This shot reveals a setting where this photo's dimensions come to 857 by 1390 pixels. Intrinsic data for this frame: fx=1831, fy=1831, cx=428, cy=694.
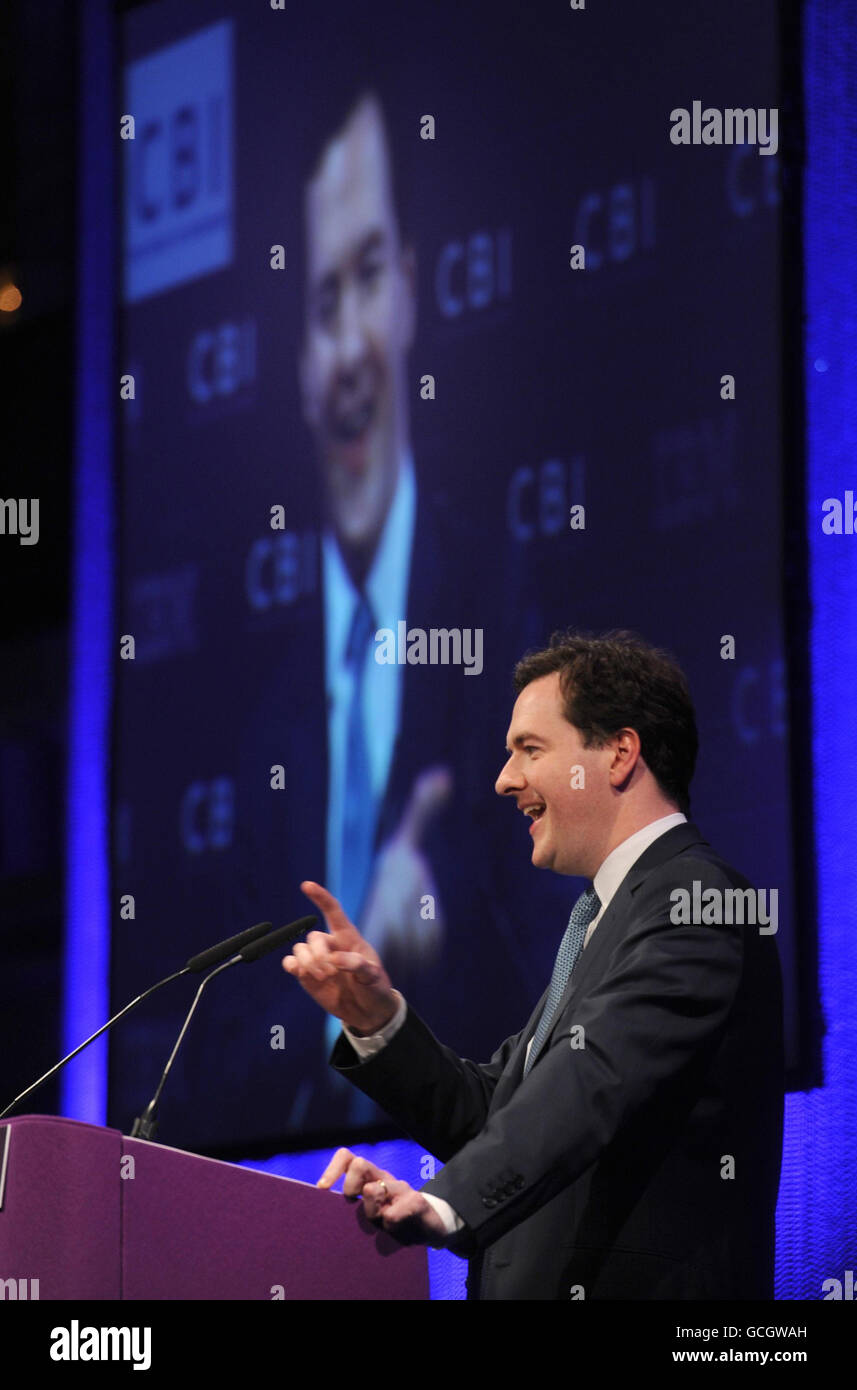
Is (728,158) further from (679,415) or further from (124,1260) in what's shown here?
(124,1260)

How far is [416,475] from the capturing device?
4363 mm

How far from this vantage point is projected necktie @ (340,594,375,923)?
4281 millimetres

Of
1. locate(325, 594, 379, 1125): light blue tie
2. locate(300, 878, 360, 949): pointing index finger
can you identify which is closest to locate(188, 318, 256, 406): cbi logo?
locate(325, 594, 379, 1125): light blue tie

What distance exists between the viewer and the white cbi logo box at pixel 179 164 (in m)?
4.86

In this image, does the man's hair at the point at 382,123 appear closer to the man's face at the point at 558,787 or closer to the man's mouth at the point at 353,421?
the man's mouth at the point at 353,421

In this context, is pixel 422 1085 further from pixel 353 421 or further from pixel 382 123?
pixel 382 123

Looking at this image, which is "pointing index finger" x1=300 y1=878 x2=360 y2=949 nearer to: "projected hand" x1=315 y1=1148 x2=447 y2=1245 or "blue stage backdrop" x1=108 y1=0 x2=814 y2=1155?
"projected hand" x1=315 y1=1148 x2=447 y2=1245

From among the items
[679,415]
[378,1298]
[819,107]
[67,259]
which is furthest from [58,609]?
[378,1298]

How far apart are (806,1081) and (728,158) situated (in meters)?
2.00

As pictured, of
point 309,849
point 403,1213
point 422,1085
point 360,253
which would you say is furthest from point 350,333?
point 403,1213

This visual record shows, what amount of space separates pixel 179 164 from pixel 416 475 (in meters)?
1.26

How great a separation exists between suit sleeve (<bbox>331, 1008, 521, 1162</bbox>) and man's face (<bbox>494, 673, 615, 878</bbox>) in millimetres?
328

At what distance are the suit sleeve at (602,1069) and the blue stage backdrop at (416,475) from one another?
129 centimetres

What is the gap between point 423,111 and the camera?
4.55 metres
